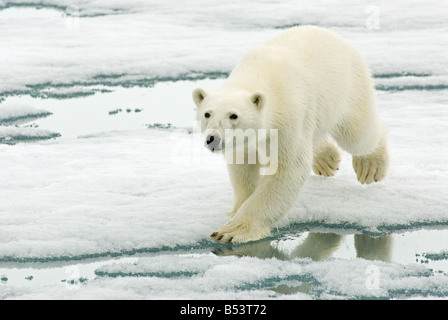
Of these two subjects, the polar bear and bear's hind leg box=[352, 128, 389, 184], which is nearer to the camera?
the polar bear

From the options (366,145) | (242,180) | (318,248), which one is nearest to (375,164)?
(366,145)

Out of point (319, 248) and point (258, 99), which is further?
point (319, 248)

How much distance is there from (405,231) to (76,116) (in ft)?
12.5

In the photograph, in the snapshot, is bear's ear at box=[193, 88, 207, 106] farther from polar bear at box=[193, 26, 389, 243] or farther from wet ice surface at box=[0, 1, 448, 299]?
wet ice surface at box=[0, 1, 448, 299]

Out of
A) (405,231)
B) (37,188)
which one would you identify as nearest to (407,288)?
(405,231)

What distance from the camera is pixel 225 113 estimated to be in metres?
4.08

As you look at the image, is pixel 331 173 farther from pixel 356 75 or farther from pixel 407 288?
pixel 407 288

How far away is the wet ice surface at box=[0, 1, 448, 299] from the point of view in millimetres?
3961

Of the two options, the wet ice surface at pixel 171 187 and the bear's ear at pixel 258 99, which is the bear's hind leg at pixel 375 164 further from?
the bear's ear at pixel 258 99

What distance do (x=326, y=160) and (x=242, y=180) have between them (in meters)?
1.01

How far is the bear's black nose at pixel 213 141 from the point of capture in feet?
13.1

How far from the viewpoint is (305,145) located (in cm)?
459

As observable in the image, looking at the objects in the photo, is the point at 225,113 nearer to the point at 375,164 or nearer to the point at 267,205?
the point at 267,205

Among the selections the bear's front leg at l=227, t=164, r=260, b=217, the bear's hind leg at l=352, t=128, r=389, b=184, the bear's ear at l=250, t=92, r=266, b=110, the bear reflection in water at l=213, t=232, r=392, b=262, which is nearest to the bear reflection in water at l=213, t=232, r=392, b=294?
the bear reflection in water at l=213, t=232, r=392, b=262
